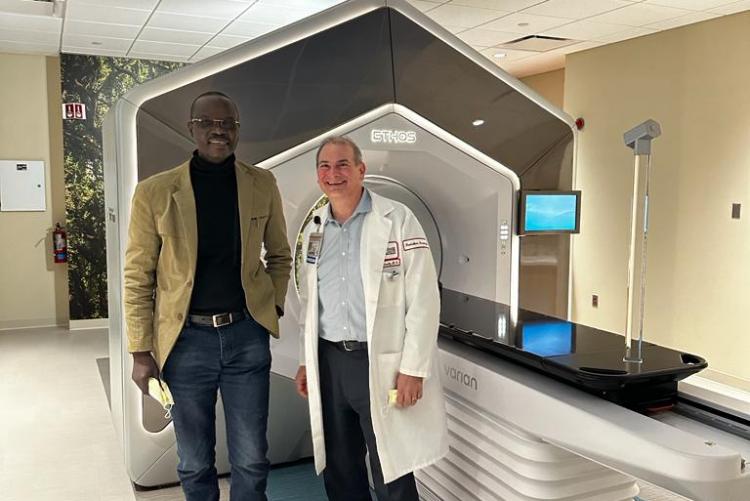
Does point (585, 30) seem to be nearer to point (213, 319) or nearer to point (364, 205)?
point (364, 205)

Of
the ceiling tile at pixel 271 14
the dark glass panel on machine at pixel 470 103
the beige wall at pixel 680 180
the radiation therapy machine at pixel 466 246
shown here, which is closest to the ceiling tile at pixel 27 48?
the ceiling tile at pixel 271 14

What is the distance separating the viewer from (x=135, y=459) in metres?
2.63

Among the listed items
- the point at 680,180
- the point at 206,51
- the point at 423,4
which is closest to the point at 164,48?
the point at 206,51

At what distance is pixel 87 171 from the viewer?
5.90m

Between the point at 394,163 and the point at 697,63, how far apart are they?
9.72ft

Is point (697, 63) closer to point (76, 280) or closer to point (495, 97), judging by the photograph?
point (495, 97)

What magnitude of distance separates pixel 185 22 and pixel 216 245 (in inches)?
128

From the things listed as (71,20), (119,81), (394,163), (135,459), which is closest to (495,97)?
(394,163)

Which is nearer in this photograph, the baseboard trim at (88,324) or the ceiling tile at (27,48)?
A: the ceiling tile at (27,48)

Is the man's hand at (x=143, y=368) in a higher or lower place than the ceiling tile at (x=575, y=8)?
lower

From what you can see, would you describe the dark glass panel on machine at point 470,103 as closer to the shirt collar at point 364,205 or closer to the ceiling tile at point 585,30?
the shirt collar at point 364,205

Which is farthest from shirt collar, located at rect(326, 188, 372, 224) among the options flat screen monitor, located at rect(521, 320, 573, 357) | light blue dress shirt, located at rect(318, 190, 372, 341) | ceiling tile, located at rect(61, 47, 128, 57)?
ceiling tile, located at rect(61, 47, 128, 57)

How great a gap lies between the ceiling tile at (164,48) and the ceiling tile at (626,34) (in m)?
3.20

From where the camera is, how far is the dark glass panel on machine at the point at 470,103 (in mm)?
2785
